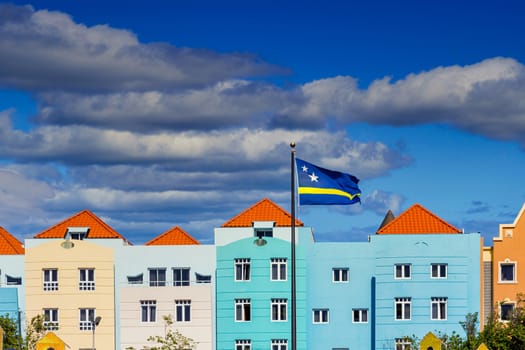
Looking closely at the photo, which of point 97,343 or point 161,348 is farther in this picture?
point 97,343

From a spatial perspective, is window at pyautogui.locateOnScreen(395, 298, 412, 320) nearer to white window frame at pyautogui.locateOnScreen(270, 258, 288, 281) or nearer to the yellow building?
white window frame at pyautogui.locateOnScreen(270, 258, 288, 281)

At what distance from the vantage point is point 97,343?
222 feet

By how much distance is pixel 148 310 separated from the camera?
6756cm

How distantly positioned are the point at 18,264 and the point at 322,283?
65.1 feet

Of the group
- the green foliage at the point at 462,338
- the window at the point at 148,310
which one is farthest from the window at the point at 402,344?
the window at the point at 148,310

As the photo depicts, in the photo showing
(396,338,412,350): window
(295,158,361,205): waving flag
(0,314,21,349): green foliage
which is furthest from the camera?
(396,338,412,350): window

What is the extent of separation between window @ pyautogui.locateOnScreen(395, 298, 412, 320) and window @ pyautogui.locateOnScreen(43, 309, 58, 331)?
856 inches

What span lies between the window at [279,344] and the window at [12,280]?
56.0 ft

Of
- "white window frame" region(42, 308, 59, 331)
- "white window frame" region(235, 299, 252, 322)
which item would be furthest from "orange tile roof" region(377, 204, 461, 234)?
"white window frame" region(42, 308, 59, 331)

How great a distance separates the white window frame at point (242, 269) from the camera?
221 ft

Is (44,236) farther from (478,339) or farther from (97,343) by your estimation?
(478,339)

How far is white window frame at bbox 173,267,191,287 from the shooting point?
68.1 m

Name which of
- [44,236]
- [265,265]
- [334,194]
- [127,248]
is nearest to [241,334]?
[265,265]

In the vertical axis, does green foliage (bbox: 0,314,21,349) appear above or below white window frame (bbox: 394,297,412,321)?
below
